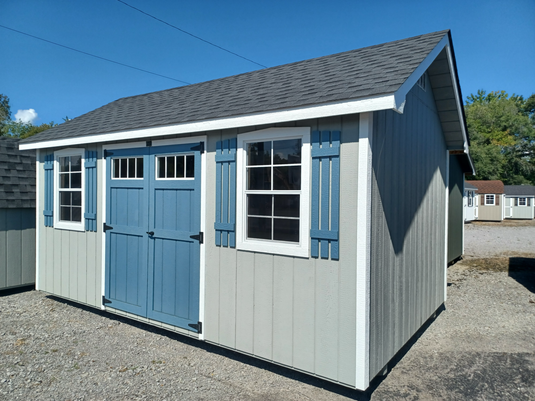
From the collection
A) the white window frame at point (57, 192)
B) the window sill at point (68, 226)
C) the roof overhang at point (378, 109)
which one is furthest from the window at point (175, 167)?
the window sill at point (68, 226)

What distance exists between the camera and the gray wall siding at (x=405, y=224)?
3467 mm

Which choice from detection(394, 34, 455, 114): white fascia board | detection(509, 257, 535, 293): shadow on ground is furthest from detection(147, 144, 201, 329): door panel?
detection(509, 257, 535, 293): shadow on ground

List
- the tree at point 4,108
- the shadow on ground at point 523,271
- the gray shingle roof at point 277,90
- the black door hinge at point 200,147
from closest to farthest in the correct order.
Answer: the gray shingle roof at point 277,90 → the black door hinge at point 200,147 → the shadow on ground at point 523,271 → the tree at point 4,108

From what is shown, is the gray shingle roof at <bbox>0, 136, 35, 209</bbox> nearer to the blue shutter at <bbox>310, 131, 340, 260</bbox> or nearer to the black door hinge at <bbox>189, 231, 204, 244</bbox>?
the black door hinge at <bbox>189, 231, 204, 244</bbox>

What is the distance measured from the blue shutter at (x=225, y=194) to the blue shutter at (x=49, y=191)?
11.6 ft

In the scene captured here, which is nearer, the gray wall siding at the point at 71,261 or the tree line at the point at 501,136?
the gray wall siding at the point at 71,261

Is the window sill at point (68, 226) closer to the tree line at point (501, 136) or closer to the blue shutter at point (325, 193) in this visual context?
the blue shutter at point (325, 193)

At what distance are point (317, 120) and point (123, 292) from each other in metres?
3.55

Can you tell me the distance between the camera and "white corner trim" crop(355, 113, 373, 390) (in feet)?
10.4

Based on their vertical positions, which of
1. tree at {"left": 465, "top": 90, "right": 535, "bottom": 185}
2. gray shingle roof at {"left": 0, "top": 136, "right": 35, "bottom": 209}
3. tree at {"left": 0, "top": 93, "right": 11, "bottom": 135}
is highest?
tree at {"left": 0, "top": 93, "right": 11, "bottom": 135}

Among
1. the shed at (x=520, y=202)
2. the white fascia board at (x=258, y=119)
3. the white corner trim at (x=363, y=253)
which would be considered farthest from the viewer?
the shed at (x=520, y=202)

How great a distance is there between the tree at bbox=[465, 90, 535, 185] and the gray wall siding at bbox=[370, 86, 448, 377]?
27.8 m

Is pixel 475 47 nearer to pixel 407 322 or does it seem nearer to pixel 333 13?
pixel 333 13

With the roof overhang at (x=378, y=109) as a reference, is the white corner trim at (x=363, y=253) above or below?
below
